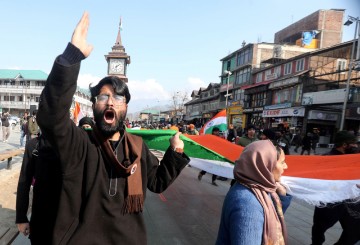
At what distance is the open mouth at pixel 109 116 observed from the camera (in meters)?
1.92

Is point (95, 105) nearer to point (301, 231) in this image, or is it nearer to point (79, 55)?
point (79, 55)

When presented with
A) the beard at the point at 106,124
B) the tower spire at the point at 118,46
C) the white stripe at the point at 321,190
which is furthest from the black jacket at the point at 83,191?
the tower spire at the point at 118,46

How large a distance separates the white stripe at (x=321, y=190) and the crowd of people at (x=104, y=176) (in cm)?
149

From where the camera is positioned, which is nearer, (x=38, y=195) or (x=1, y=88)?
(x=38, y=195)

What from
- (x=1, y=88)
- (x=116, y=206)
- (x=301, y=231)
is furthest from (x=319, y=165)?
(x=1, y=88)

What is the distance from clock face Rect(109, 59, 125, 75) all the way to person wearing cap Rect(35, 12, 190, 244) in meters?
16.9

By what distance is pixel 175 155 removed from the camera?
2.22 meters

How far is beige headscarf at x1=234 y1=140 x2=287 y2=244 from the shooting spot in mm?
2035

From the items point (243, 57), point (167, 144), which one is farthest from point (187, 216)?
point (243, 57)

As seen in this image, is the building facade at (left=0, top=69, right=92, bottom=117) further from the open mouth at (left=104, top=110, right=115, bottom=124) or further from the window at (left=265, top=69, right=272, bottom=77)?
the open mouth at (left=104, top=110, right=115, bottom=124)

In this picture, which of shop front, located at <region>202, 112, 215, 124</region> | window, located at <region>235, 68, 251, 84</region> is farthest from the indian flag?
shop front, located at <region>202, 112, 215, 124</region>

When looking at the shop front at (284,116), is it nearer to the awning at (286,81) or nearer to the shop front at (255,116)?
the shop front at (255,116)

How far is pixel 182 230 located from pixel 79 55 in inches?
168

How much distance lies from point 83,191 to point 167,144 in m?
2.89
